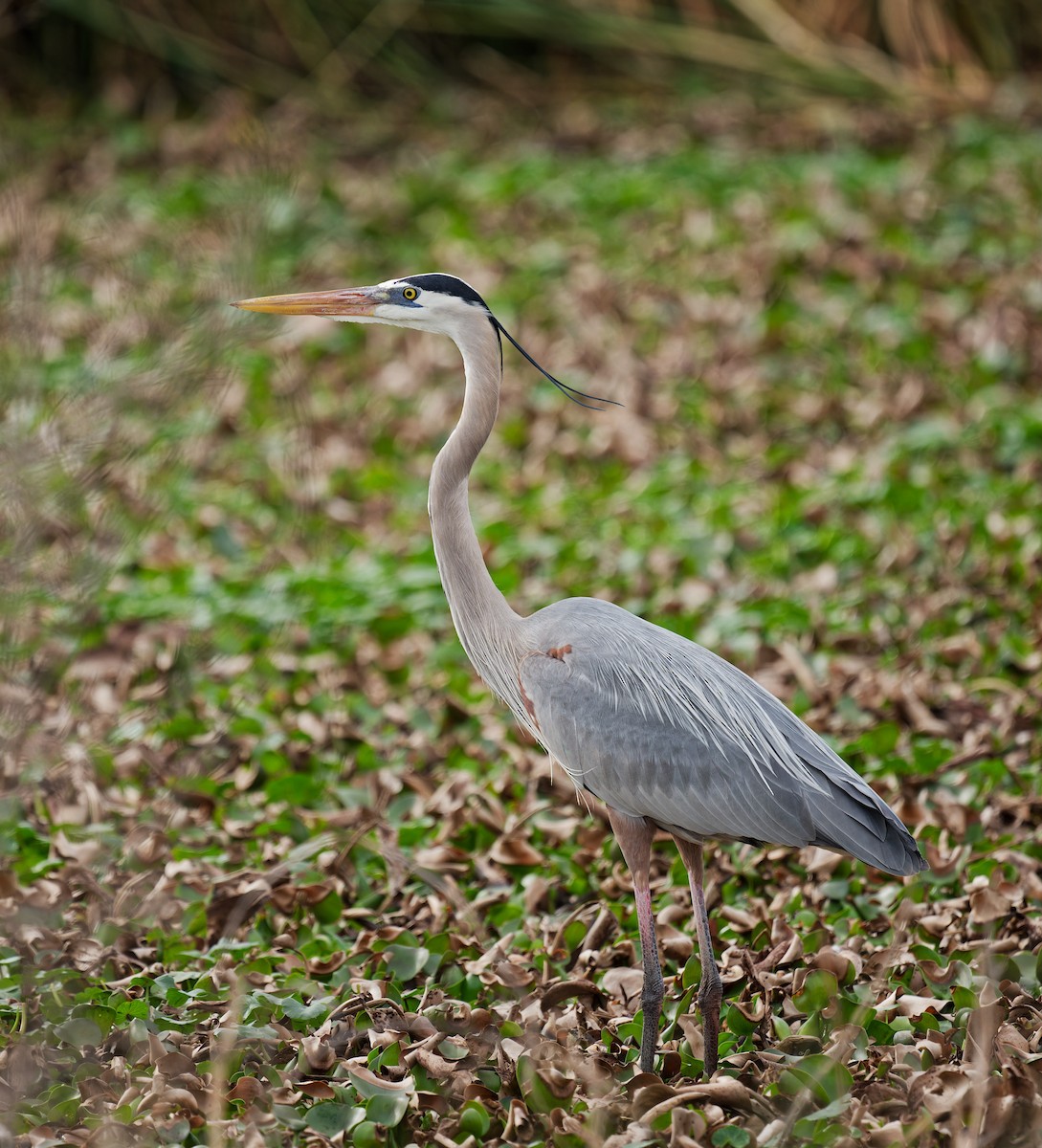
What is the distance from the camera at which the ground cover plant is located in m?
3.46

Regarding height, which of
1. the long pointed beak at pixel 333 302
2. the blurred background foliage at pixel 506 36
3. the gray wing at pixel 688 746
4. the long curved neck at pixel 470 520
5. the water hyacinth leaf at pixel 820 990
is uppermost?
the blurred background foliage at pixel 506 36

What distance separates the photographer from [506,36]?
12.5 metres

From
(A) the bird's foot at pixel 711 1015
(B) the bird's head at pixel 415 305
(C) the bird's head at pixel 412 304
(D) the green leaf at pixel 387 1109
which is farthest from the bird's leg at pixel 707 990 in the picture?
(C) the bird's head at pixel 412 304

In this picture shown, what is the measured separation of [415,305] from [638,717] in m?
1.26

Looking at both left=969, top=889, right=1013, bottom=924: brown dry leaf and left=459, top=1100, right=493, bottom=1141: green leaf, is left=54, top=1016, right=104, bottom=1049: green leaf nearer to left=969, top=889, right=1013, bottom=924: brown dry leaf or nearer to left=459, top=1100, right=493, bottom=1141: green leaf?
left=459, top=1100, right=493, bottom=1141: green leaf

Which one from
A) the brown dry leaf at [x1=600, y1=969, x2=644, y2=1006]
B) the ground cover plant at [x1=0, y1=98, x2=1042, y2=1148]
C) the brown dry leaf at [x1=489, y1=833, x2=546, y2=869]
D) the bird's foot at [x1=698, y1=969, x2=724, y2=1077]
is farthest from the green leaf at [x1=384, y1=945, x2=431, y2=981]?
the bird's foot at [x1=698, y1=969, x2=724, y2=1077]

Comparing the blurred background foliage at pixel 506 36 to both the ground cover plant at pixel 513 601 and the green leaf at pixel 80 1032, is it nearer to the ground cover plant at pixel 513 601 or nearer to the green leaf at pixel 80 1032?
the ground cover plant at pixel 513 601

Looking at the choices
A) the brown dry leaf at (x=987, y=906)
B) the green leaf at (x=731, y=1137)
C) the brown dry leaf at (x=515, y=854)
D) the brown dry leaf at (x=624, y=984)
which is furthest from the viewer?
the brown dry leaf at (x=515, y=854)

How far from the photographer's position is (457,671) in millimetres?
6184

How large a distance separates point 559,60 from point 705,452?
19.9ft

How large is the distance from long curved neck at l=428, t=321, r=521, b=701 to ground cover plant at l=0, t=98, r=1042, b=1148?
450 mm

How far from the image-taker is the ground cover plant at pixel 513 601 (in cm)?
346

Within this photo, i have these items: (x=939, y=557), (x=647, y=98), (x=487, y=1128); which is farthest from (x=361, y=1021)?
(x=647, y=98)

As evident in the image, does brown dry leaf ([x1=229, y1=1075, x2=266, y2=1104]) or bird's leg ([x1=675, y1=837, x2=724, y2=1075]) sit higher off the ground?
bird's leg ([x1=675, y1=837, x2=724, y2=1075])
